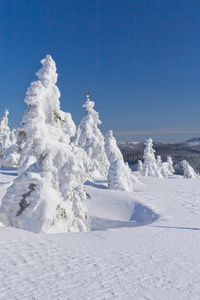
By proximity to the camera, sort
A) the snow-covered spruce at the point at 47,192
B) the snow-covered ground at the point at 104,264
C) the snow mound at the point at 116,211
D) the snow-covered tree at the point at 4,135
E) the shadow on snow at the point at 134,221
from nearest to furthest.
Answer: the snow-covered ground at the point at 104,264 < the snow-covered spruce at the point at 47,192 < the shadow on snow at the point at 134,221 < the snow mound at the point at 116,211 < the snow-covered tree at the point at 4,135

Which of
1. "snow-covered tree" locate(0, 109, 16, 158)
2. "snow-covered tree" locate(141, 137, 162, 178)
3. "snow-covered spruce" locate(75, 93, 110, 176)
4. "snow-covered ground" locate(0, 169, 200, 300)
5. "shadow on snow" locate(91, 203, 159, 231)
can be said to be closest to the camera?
"snow-covered ground" locate(0, 169, 200, 300)

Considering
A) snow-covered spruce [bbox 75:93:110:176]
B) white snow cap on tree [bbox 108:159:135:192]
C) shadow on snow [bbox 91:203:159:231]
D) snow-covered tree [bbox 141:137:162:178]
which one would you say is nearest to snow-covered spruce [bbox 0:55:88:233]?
shadow on snow [bbox 91:203:159:231]

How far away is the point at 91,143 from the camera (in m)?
30.4

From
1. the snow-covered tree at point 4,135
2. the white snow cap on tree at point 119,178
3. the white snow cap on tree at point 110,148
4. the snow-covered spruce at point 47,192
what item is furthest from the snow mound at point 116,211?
the snow-covered tree at point 4,135

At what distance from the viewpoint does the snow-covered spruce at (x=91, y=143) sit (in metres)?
30.3

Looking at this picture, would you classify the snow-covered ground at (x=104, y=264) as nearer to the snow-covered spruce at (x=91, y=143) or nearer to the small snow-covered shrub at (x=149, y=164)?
the snow-covered spruce at (x=91, y=143)

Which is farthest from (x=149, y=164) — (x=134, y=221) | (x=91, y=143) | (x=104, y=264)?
(x=104, y=264)

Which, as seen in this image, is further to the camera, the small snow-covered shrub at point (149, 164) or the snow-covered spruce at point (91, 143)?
the small snow-covered shrub at point (149, 164)

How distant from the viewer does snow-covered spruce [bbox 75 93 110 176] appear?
30.3 meters

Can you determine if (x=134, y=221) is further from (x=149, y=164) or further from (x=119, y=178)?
(x=149, y=164)

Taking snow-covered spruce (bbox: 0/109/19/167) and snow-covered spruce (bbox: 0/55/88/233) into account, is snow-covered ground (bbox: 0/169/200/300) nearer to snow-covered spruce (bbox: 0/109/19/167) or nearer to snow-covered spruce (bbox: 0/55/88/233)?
snow-covered spruce (bbox: 0/55/88/233)

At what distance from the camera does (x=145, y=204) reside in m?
16.0

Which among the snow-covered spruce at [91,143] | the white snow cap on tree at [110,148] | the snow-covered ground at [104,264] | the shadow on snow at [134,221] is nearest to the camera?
the snow-covered ground at [104,264]

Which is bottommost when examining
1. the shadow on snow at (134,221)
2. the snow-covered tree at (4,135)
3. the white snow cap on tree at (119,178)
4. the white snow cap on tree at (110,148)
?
the shadow on snow at (134,221)
